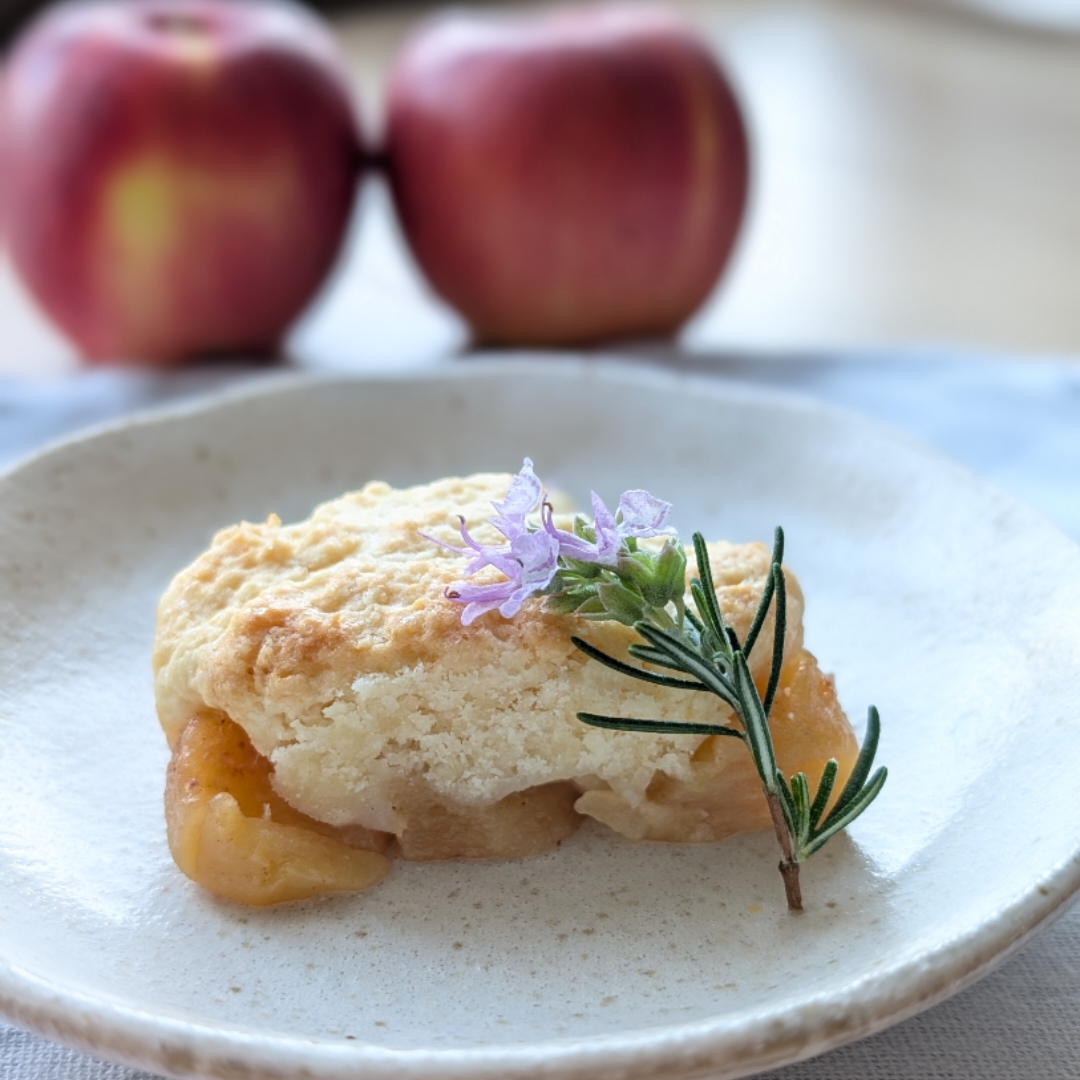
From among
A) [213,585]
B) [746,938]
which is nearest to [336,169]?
[213,585]

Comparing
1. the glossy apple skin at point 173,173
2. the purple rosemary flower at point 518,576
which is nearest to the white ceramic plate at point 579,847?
the purple rosemary flower at point 518,576

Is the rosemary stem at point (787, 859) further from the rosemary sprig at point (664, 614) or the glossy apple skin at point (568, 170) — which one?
the glossy apple skin at point (568, 170)

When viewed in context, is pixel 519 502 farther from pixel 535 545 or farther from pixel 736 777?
pixel 736 777

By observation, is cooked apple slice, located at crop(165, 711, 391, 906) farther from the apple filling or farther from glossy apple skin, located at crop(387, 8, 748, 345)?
glossy apple skin, located at crop(387, 8, 748, 345)

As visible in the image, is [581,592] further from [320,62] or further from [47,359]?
[47,359]

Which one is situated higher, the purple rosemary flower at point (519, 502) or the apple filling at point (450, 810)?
the purple rosemary flower at point (519, 502)

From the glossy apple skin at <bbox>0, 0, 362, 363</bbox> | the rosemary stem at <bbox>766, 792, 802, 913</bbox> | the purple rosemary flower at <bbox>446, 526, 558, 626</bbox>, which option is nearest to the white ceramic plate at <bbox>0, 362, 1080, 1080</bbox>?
the rosemary stem at <bbox>766, 792, 802, 913</bbox>
